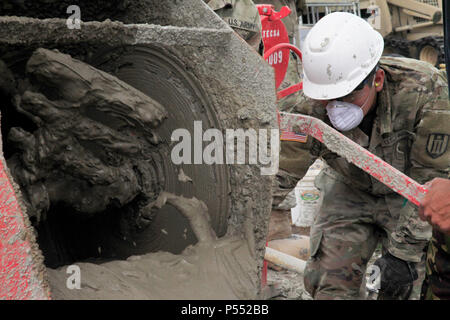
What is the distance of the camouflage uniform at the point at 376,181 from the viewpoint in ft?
8.83

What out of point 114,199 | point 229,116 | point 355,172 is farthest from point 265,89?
point 355,172

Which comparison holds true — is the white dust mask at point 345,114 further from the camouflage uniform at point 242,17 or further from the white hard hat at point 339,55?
the camouflage uniform at point 242,17

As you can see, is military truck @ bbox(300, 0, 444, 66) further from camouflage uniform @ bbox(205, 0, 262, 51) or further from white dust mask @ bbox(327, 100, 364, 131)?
white dust mask @ bbox(327, 100, 364, 131)

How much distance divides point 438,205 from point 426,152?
0.76 m

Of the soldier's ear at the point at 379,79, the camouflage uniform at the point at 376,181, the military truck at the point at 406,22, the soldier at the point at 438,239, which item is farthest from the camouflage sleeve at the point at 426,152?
the military truck at the point at 406,22

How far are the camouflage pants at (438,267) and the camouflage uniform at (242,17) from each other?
2.24 m

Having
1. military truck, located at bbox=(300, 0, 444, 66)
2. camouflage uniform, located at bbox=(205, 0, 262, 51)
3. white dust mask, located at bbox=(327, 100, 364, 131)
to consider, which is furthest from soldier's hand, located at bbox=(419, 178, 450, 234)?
military truck, located at bbox=(300, 0, 444, 66)

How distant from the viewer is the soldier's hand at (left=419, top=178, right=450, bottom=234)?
199 cm

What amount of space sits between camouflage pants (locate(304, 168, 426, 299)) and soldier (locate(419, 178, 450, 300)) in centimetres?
59

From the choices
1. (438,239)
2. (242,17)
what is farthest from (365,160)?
(242,17)

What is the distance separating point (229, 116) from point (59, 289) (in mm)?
990

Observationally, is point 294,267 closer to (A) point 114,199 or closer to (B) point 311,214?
(B) point 311,214

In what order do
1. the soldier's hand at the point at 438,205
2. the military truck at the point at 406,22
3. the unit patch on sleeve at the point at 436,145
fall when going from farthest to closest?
1. the military truck at the point at 406,22
2. the unit patch on sleeve at the point at 436,145
3. the soldier's hand at the point at 438,205

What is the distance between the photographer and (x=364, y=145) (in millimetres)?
2840
